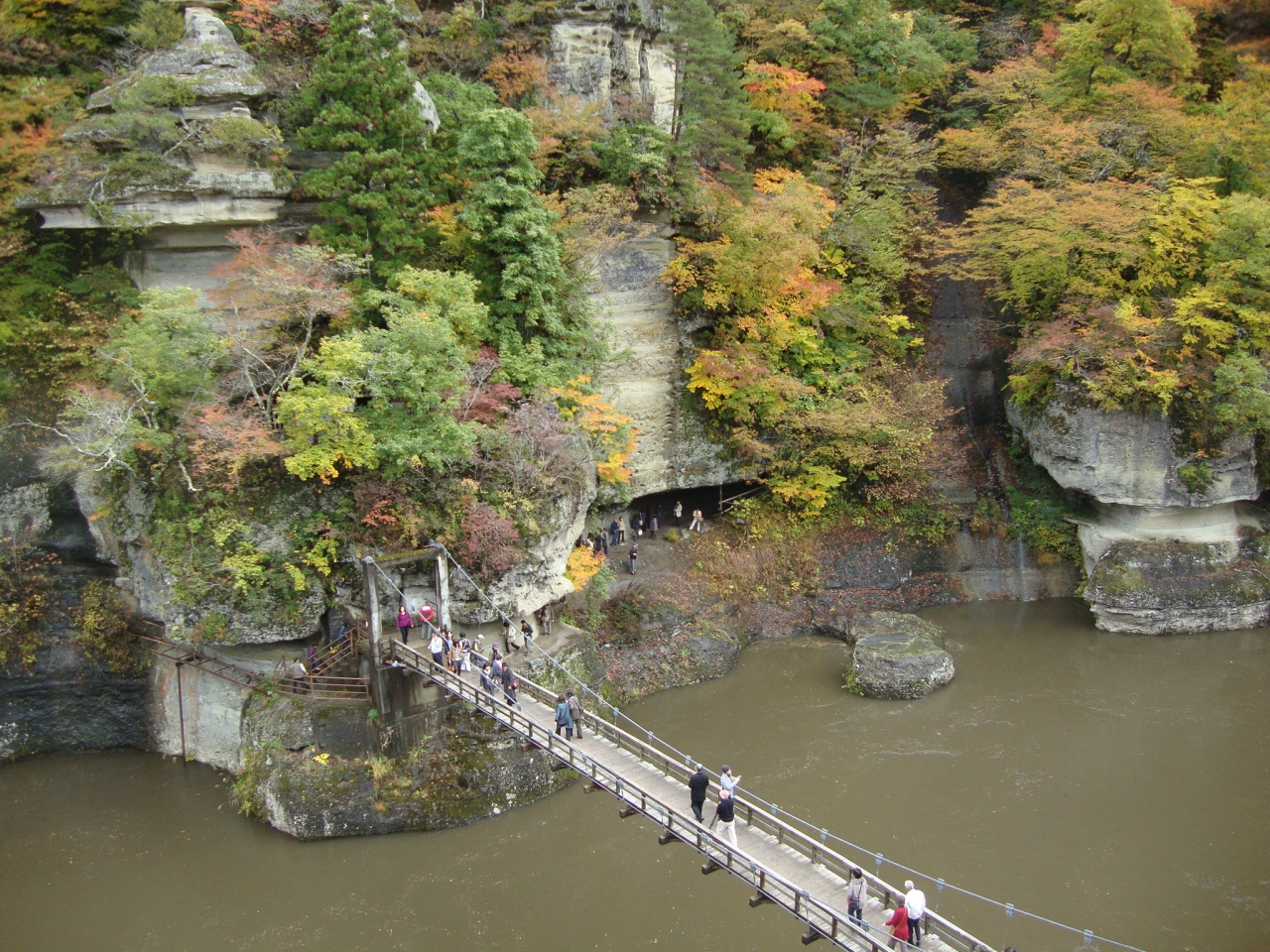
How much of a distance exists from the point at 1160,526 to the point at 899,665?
9747 mm

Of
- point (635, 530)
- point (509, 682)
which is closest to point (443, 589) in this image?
point (509, 682)

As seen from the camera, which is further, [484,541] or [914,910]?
[484,541]

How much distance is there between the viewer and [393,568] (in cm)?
1895

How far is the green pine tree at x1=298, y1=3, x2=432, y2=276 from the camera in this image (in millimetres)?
21922

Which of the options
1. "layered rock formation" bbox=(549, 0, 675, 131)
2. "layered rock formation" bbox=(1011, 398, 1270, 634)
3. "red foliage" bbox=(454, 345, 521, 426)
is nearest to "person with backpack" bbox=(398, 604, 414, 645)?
"red foliage" bbox=(454, 345, 521, 426)

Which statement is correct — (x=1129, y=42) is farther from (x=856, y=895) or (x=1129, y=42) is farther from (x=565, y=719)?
(x=856, y=895)

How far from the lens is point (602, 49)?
27891mm

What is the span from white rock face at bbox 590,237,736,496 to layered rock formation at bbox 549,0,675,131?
5415 millimetres

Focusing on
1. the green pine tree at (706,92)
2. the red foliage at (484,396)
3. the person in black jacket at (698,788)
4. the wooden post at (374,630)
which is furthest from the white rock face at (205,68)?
the person in black jacket at (698,788)

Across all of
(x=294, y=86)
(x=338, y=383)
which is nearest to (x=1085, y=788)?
(x=338, y=383)

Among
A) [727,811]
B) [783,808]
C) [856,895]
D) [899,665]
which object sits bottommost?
[783,808]

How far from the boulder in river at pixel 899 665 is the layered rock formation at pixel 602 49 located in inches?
686

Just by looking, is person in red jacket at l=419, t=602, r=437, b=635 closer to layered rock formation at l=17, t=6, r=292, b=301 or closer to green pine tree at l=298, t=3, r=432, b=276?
green pine tree at l=298, t=3, r=432, b=276

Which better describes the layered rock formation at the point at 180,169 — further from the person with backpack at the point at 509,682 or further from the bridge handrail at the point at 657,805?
the person with backpack at the point at 509,682
